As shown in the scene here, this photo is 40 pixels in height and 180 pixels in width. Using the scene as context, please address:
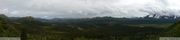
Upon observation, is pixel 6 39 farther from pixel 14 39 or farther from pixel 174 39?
pixel 174 39

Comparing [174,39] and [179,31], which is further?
[179,31]

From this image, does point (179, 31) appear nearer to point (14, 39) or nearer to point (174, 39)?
point (174, 39)

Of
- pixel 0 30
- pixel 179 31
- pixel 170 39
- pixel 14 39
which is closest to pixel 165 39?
pixel 170 39

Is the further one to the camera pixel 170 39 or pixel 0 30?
pixel 0 30

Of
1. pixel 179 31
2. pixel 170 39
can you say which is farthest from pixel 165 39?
pixel 179 31

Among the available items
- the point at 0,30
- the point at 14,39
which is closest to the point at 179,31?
the point at 0,30

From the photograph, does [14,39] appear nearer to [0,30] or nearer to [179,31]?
[0,30]

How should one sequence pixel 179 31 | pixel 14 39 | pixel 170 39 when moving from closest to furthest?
pixel 14 39 < pixel 170 39 < pixel 179 31

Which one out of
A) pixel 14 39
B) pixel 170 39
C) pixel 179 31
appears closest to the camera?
pixel 14 39
